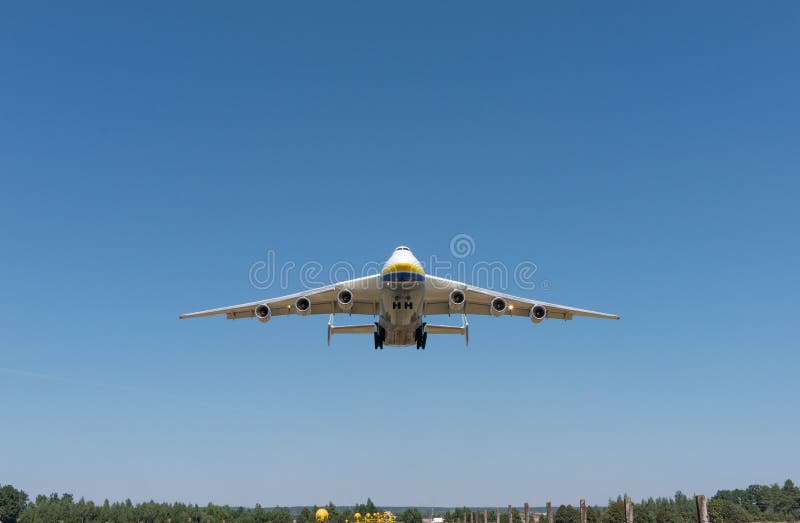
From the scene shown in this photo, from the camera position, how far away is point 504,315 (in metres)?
29.7

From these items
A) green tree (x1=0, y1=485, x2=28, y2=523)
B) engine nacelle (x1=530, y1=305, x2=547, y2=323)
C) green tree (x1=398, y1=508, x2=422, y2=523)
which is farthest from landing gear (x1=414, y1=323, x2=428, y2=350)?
green tree (x1=0, y1=485, x2=28, y2=523)

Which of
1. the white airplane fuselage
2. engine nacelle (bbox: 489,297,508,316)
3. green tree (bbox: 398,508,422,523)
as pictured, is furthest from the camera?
green tree (bbox: 398,508,422,523)

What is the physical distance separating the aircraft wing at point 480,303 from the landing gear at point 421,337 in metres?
1.46

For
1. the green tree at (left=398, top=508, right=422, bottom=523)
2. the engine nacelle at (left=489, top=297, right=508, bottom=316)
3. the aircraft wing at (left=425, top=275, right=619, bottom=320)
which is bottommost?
the green tree at (left=398, top=508, right=422, bottom=523)

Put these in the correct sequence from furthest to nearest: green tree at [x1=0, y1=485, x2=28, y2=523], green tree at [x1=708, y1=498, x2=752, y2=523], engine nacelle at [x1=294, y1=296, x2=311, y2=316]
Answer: green tree at [x1=0, y1=485, x2=28, y2=523] → green tree at [x1=708, y1=498, x2=752, y2=523] → engine nacelle at [x1=294, y1=296, x2=311, y2=316]

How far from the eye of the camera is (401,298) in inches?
961

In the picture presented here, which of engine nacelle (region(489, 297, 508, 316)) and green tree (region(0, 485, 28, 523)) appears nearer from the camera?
engine nacelle (region(489, 297, 508, 316))

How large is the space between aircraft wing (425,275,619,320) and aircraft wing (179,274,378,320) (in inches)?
95.4

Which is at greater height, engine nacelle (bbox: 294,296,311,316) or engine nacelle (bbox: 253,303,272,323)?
engine nacelle (bbox: 294,296,311,316)

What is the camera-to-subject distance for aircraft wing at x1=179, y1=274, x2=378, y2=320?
90.4 ft

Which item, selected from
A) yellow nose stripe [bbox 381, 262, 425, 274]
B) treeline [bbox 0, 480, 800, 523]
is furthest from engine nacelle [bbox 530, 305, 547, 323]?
treeline [bbox 0, 480, 800, 523]

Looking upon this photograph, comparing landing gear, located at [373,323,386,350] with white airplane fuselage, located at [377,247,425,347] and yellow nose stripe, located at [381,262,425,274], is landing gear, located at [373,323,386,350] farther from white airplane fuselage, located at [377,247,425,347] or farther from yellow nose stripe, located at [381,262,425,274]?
yellow nose stripe, located at [381,262,425,274]

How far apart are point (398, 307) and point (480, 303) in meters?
6.51

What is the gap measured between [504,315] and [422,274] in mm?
7658
